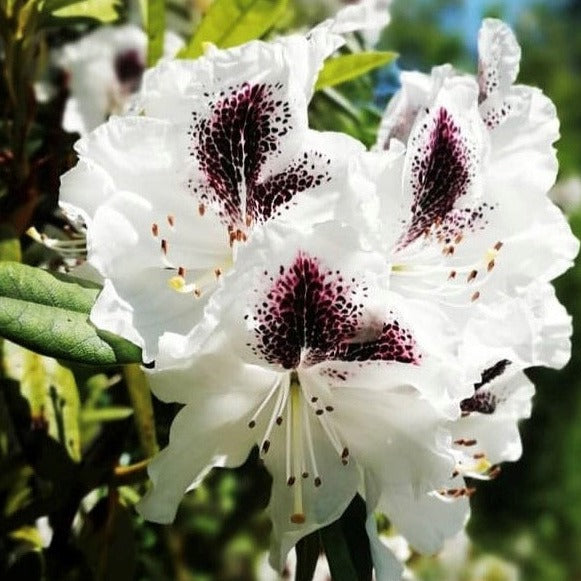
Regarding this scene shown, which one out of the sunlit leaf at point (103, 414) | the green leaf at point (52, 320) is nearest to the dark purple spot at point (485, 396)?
the green leaf at point (52, 320)

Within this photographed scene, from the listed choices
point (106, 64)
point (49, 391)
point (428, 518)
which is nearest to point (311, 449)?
point (428, 518)

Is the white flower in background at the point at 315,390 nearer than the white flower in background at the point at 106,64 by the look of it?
Yes

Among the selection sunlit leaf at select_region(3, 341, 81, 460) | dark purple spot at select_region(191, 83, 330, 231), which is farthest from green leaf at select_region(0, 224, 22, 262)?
dark purple spot at select_region(191, 83, 330, 231)

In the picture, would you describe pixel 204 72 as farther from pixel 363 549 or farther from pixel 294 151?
pixel 363 549

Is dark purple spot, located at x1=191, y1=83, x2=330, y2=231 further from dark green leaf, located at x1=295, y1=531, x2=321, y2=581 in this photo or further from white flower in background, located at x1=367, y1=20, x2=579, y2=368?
dark green leaf, located at x1=295, y1=531, x2=321, y2=581

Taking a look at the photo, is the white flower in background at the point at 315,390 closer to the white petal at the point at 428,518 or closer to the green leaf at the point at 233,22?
the white petal at the point at 428,518

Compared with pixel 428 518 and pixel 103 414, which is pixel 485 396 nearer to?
pixel 428 518

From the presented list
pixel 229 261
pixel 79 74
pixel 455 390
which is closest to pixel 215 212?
pixel 229 261
